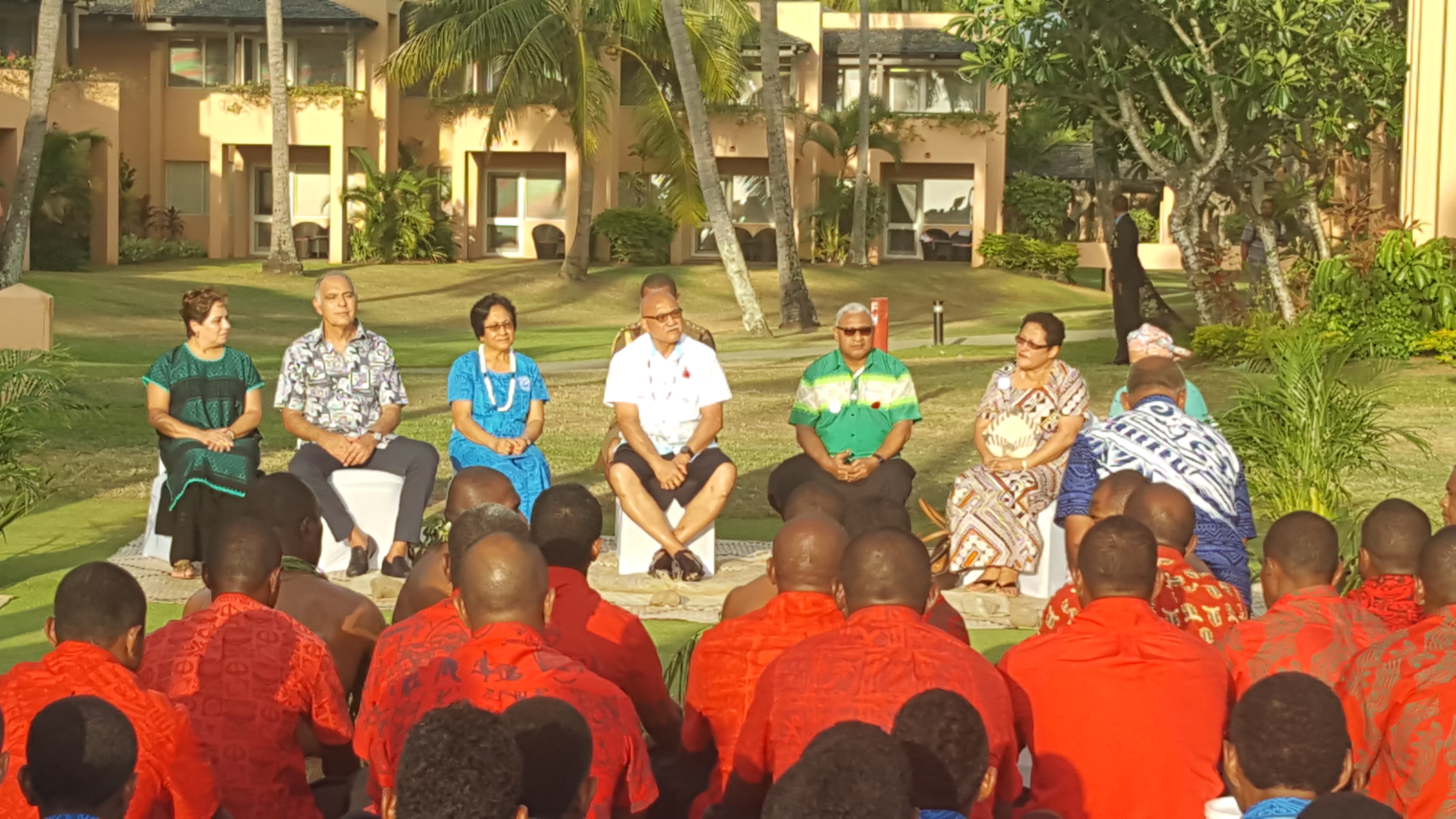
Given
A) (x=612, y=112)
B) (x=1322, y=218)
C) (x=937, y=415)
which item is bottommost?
(x=937, y=415)

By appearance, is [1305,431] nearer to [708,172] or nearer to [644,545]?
[644,545]

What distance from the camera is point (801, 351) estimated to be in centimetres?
2523

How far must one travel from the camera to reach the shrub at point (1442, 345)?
17781 millimetres

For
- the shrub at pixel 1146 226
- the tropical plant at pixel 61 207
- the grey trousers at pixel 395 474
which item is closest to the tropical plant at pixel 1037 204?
the shrub at pixel 1146 226

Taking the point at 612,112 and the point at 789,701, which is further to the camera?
the point at 612,112

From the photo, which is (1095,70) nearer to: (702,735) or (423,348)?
(423,348)

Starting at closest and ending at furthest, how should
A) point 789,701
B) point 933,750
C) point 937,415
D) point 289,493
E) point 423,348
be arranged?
point 933,750 < point 789,701 < point 289,493 < point 937,415 < point 423,348

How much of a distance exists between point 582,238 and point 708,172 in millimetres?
10632

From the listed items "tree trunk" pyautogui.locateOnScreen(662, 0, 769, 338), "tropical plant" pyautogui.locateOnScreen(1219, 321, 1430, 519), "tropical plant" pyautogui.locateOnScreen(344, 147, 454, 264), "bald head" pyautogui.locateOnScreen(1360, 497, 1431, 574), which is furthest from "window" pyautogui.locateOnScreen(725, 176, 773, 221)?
"bald head" pyautogui.locateOnScreen(1360, 497, 1431, 574)

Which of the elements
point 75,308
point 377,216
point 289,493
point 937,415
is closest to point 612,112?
point 377,216

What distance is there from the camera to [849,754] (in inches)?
115

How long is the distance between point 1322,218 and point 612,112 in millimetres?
21585

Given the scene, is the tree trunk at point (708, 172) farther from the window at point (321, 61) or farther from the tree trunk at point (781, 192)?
the window at point (321, 61)

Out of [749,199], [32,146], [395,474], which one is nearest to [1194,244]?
[395,474]
